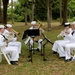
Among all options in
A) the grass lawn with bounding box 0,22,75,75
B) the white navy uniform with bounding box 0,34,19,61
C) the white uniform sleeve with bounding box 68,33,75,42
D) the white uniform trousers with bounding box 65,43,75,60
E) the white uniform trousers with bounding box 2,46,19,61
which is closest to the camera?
the grass lawn with bounding box 0,22,75,75

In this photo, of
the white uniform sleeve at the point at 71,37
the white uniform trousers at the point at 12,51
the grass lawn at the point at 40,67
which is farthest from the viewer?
the white uniform sleeve at the point at 71,37

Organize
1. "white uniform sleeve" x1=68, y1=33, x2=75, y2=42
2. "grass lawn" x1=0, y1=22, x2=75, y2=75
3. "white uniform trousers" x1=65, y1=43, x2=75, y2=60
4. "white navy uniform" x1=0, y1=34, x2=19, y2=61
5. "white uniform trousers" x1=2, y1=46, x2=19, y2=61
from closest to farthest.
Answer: "grass lawn" x1=0, y1=22, x2=75, y2=75
"white navy uniform" x1=0, y1=34, x2=19, y2=61
"white uniform trousers" x1=2, y1=46, x2=19, y2=61
"white uniform trousers" x1=65, y1=43, x2=75, y2=60
"white uniform sleeve" x1=68, y1=33, x2=75, y2=42

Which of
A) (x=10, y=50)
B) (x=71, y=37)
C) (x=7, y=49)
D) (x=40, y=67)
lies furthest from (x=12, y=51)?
(x=71, y=37)

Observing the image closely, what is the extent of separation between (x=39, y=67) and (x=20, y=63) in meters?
0.99

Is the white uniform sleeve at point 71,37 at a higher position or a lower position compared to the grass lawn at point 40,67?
higher

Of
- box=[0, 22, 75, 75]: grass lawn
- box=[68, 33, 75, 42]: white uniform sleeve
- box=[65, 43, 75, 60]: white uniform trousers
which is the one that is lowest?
box=[0, 22, 75, 75]: grass lawn

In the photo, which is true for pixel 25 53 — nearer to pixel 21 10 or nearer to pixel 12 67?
pixel 12 67

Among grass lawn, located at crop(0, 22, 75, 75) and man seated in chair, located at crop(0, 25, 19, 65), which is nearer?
grass lawn, located at crop(0, 22, 75, 75)

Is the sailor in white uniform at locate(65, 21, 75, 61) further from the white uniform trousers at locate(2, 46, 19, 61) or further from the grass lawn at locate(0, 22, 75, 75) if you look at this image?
the white uniform trousers at locate(2, 46, 19, 61)

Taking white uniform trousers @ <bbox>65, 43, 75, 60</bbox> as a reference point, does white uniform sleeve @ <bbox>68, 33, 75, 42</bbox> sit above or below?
above

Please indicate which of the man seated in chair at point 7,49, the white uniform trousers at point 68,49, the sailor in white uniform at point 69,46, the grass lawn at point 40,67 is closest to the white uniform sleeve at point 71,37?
the sailor in white uniform at point 69,46

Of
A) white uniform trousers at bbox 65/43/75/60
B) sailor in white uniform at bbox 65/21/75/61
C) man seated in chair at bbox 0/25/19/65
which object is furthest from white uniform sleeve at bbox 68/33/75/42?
man seated in chair at bbox 0/25/19/65

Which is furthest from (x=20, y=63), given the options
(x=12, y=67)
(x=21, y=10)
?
(x=21, y=10)

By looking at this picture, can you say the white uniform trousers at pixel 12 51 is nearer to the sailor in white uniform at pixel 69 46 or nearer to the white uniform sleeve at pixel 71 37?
the sailor in white uniform at pixel 69 46
